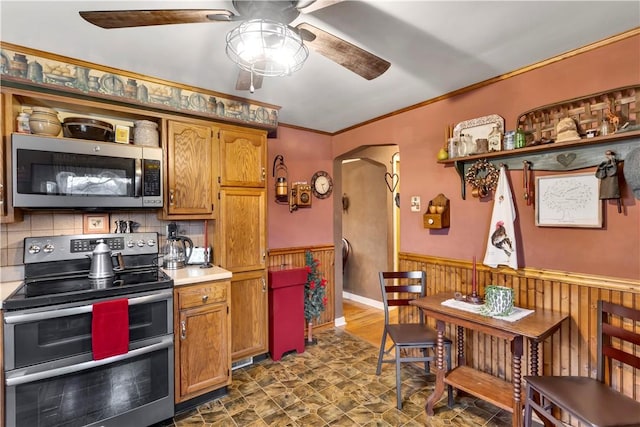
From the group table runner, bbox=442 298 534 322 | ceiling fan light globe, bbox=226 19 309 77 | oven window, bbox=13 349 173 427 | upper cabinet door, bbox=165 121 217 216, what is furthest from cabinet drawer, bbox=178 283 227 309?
table runner, bbox=442 298 534 322

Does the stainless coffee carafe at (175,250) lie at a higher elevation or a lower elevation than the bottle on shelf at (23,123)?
lower

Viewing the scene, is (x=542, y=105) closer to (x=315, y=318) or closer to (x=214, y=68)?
(x=214, y=68)

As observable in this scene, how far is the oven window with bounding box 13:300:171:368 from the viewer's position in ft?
5.42

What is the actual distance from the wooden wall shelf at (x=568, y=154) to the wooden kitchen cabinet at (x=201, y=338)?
90.4 inches

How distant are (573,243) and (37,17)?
3.45 metres

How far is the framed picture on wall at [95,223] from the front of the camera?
2.34m

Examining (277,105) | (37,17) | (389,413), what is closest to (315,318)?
(389,413)

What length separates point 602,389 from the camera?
1.63 meters

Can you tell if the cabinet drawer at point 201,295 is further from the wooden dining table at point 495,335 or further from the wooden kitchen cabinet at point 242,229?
the wooden dining table at point 495,335

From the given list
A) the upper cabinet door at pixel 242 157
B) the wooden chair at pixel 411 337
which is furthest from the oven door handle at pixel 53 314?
the wooden chair at pixel 411 337

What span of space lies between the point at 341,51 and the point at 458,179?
1621 mm

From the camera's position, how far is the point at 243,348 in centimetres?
284

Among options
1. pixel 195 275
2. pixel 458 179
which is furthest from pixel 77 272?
pixel 458 179

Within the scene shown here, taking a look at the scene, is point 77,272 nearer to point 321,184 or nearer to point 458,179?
point 321,184
